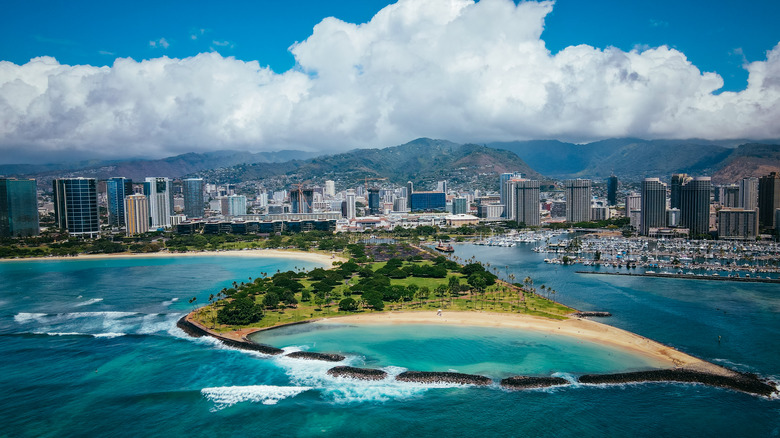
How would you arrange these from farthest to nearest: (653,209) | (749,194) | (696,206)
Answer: (749,194) → (653,209) → (696,206)

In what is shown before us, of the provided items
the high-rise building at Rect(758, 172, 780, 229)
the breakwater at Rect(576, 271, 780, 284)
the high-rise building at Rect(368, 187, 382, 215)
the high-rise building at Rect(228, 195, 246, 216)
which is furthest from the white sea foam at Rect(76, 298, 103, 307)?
the high-rise building at Rect(368, 187, 382, 215)

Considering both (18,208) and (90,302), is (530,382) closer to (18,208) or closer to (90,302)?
(90,302)

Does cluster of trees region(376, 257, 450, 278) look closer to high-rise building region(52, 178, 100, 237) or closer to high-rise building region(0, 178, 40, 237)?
high-rise building region(52, 178, 100, 237)

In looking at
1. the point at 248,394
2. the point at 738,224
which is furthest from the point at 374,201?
the point at 248,394

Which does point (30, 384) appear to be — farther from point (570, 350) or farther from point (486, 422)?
point (570, 350)

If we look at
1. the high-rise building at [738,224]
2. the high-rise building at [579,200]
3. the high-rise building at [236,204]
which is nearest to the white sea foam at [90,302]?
the high-rise building at [738,224]

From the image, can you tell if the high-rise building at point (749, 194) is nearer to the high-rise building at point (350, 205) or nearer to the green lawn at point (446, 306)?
the high-rise building at point (350, 205)
